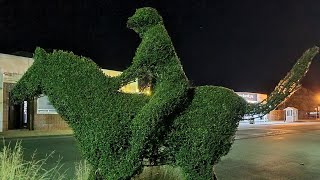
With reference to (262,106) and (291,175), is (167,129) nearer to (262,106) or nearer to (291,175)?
(262,106)

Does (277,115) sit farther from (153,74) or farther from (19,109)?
(153,74)

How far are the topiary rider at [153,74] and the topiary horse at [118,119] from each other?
2.0 inches

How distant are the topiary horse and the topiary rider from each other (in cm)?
5

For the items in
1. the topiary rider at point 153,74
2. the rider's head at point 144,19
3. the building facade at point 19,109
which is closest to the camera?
the topiary rider at point 153,74

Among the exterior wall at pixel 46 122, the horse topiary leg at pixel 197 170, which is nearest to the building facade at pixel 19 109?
the exterior wall at pixel 46 122

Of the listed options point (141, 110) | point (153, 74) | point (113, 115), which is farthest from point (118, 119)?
point (153, 74)

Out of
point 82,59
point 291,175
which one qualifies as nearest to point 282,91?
point 82,59

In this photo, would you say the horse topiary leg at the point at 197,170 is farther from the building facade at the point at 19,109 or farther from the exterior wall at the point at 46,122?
the exterior wall at the point at 46,122

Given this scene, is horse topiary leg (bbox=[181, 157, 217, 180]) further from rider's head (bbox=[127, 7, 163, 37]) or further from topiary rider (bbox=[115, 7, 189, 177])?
rider's head (bbox=[127, 7, 163, 37])

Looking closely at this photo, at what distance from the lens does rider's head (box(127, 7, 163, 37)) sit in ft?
16.1

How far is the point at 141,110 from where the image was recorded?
4.63 m

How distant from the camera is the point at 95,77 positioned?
4734 millimetres

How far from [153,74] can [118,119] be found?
0.72 m

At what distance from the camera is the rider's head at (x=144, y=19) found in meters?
4.90
